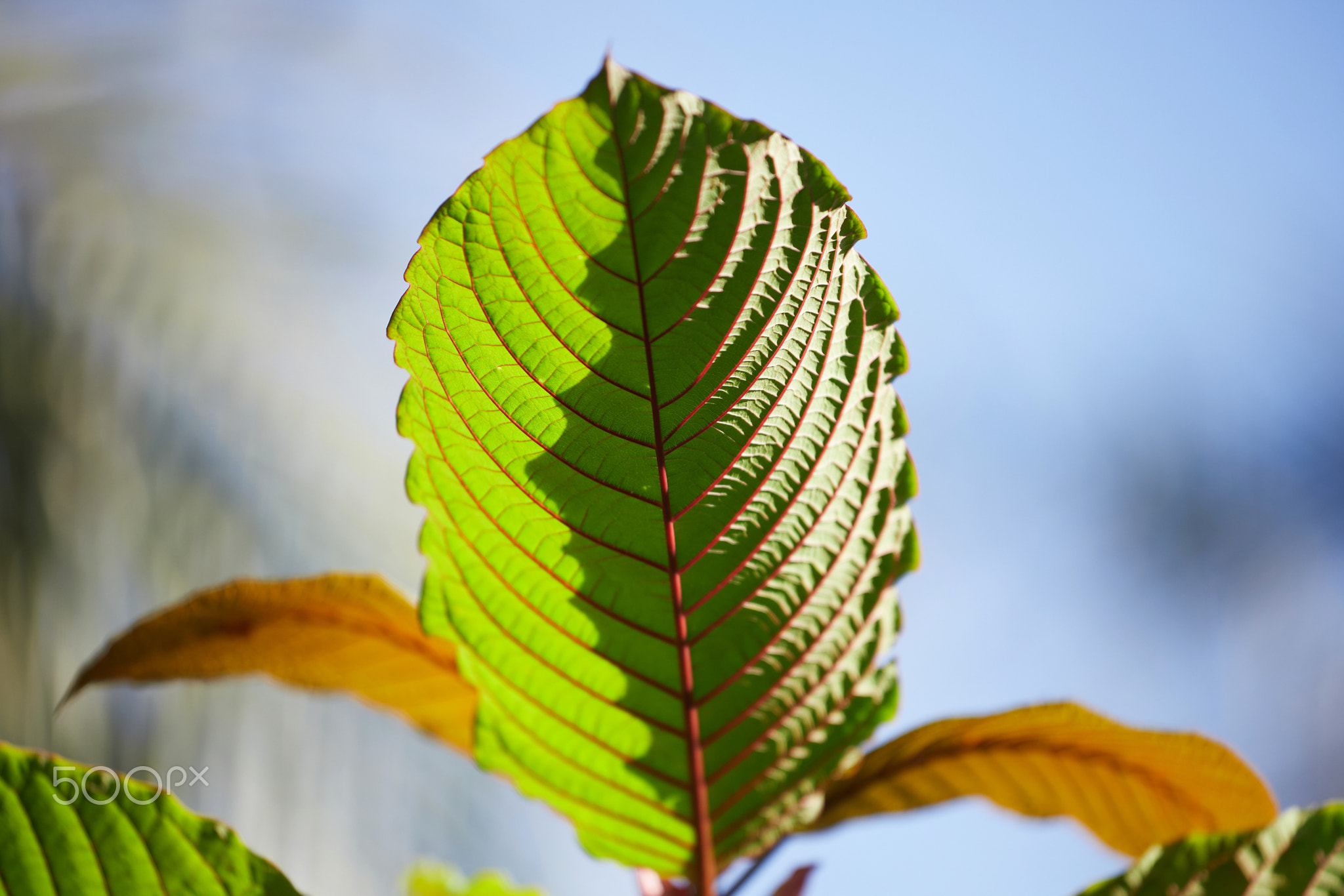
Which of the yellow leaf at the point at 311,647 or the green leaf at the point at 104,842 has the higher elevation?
the yellow leaf at the point at 311,647

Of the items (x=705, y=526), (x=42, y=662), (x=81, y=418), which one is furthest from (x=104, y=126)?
(x=705, y=526)

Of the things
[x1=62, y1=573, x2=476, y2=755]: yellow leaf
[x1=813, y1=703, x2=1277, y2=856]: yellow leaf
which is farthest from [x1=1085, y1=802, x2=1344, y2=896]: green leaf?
[x1=62, y1=573, x2=476, y2=755]: yellow leaf

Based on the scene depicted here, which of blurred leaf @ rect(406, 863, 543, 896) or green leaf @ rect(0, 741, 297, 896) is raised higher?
green leaf @ rect(0, 741, 297, 896)

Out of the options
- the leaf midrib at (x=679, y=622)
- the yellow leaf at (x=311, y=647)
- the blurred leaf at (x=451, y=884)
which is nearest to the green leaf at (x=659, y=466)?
the leaf midrib at (x=679, y=622)

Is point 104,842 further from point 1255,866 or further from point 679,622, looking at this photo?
point 1255,866

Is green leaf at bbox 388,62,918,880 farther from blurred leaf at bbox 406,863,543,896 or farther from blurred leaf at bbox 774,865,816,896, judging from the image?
blurred leaf at bbox 406,863,543,896

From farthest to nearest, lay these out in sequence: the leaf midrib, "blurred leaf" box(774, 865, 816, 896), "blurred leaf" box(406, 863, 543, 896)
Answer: "blurred leaf" box(406, 863, 543, 896) → "blurred leaf" box(774, 865, 816, 896) → the leaf midrib

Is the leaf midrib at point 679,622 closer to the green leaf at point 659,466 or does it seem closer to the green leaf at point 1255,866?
the green leaf at point 659,466
